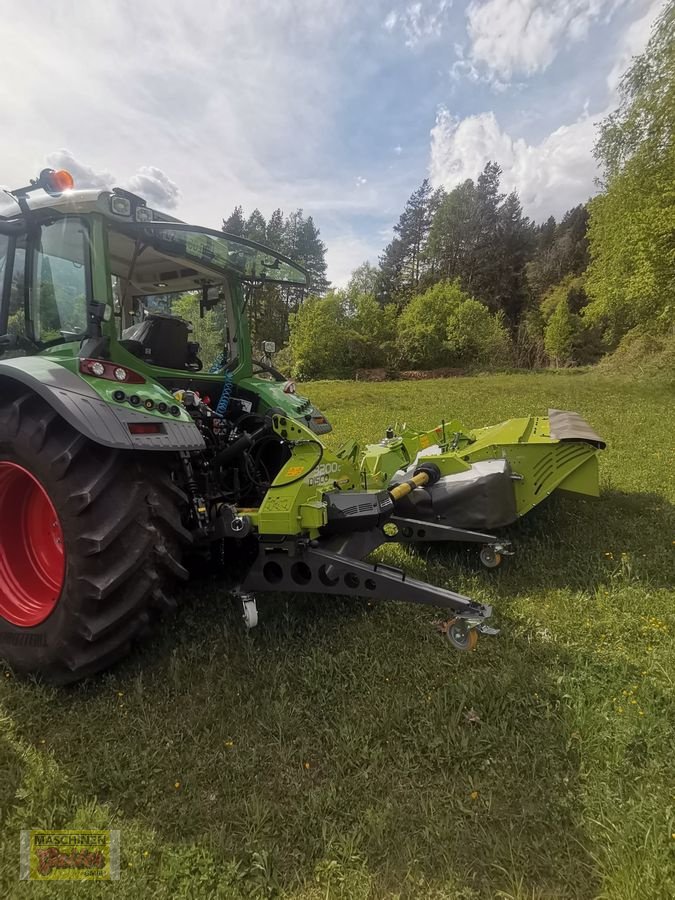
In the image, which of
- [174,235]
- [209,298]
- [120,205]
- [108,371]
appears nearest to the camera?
[108,371]

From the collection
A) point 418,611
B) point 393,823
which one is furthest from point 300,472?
point 393,823

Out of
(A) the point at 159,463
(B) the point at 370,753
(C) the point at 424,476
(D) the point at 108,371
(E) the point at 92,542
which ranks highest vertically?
(D) the point at 108,371

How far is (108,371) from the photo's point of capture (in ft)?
7.99

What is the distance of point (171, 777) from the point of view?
6.51ft

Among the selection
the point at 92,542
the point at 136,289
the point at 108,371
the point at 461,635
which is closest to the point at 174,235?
the point at 136,289

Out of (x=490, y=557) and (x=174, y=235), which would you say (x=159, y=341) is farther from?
(x=490, y=557)

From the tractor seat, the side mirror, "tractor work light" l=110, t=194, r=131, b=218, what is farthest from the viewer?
the side mirror

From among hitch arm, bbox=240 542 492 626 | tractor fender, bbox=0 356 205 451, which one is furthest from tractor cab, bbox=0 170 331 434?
hitch arm, bbox=240 542 492 626

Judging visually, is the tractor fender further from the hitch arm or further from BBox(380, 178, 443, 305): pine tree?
BBox(380, 178, 443, 305): pine tree

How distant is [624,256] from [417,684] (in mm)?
17302

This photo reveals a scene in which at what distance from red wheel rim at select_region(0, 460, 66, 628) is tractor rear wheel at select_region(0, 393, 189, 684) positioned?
24 cm

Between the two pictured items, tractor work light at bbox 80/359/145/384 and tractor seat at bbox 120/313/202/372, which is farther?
tractor seat at bbox 120/313/202/372

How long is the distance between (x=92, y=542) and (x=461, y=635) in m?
1.67

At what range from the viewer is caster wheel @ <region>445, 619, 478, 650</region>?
7.48ft
